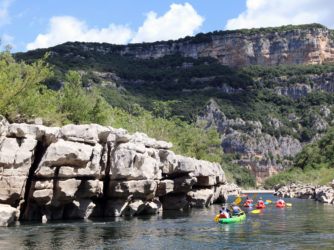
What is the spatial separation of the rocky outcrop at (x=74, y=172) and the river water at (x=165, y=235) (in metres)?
2.07

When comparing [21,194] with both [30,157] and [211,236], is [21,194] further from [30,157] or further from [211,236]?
[211,236]

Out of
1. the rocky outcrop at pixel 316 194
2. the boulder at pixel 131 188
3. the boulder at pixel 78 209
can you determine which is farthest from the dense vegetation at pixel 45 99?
the rocky outcrop at pixel 316 194

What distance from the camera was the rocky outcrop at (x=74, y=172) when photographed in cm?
2825

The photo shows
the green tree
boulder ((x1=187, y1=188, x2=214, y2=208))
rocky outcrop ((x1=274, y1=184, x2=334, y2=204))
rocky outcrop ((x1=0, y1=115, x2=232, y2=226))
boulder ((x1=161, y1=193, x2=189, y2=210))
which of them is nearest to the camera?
rocky outcrop ((x1=0, y1=115, x2=232, y2=226))

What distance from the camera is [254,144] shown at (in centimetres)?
18112

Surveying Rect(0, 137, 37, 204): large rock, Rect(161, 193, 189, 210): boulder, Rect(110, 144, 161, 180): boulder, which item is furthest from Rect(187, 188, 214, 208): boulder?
Rect(0, 137, 37, 204): large rock

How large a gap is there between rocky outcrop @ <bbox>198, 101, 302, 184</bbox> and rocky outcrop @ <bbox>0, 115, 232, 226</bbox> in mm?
141925

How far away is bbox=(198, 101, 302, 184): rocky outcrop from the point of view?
585 feet

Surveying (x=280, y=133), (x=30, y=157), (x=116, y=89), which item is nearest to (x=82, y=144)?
(x=30, y=157)

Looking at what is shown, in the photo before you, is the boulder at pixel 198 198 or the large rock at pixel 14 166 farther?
the boulder at pixel 198 198

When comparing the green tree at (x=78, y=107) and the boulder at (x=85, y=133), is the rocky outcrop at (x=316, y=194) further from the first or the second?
the boulder at (x=85, y=133)

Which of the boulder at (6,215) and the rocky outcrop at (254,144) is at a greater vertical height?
the rocky outcrop at (254,144)

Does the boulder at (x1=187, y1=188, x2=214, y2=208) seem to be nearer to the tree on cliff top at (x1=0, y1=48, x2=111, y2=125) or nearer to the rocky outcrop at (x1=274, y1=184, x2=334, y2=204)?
the tree on cliff top at (x1=0, y1=48, x2=111, y2=125)

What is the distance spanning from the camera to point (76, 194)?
31.4 m
